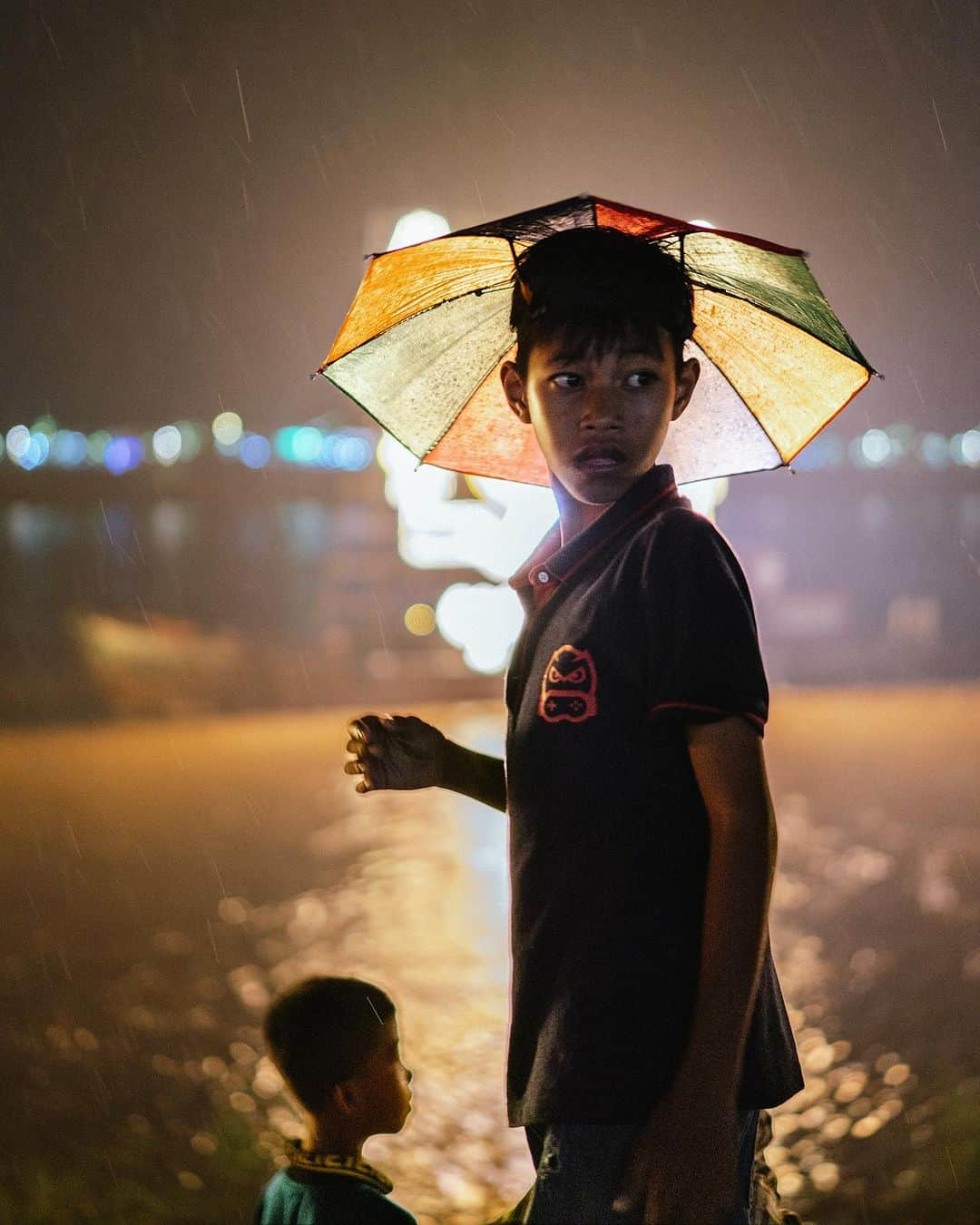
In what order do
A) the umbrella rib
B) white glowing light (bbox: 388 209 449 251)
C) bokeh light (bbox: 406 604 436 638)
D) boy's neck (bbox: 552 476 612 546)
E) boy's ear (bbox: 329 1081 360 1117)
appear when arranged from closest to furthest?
1. boy's neck (bbox: 552 476 612 546)
2. boy's ear (bbox: 329 1081 360 1117)
3. the umbrella rib
4. white glowing light (bbox: 388 209 449 251)
5. bokeh light (bbox: 406 604 436 638)

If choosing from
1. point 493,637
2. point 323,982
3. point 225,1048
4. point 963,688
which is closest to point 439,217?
point 493,637

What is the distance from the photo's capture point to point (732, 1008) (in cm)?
141

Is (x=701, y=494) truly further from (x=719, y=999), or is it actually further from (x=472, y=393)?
(x=719, y=999)

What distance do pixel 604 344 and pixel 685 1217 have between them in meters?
1.12

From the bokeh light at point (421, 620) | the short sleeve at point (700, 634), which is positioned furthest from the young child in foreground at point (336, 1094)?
the bokeh light at point (421, 620)

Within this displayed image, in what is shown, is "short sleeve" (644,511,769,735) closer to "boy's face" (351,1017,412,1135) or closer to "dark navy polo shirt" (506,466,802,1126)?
"dark navy polo shirt" (506,466,802,1126)

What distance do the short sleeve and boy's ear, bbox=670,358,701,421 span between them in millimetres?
375

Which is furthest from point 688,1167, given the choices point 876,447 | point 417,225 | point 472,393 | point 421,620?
point 876,447

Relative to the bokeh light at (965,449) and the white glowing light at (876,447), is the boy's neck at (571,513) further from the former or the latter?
the bokeh light at (965,449)

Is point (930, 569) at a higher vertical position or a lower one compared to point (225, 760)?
higher

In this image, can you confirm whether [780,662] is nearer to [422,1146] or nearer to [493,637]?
[493,637]

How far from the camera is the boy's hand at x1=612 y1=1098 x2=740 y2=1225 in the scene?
1.39 meters

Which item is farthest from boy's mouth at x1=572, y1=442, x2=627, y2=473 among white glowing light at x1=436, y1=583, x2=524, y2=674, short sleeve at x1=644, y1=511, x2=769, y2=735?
white glowing light at x1=436, y1=583, x2=524, y2=674

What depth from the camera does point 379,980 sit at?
713 centimetres
